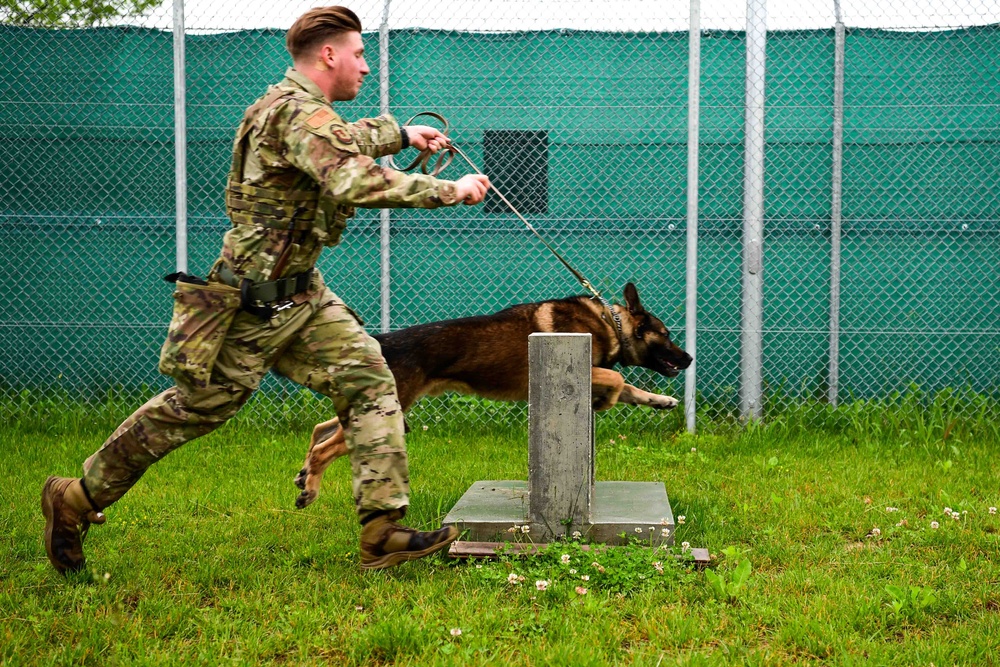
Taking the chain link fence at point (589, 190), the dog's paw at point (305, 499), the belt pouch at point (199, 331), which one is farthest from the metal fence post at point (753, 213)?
the belt pouch at point (199, 331)

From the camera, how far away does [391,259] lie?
7035 mm

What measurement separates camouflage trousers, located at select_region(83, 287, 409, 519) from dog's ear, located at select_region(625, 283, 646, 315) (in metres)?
2.44

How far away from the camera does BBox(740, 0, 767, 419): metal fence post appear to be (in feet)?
21.0

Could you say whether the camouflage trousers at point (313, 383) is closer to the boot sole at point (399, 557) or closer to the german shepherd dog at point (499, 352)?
the boot sole at point (399, 557)

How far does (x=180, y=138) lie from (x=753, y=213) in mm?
3929

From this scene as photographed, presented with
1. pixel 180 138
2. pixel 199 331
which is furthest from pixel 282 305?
pixel 180 138

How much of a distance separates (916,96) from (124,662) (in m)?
6.32

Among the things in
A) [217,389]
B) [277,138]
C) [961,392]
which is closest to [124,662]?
[217,389]

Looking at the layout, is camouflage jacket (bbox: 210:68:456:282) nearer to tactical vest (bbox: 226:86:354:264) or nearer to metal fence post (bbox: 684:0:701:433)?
tactical vest (bbox: 226:86:354:264)

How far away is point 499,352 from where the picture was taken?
5219 mm

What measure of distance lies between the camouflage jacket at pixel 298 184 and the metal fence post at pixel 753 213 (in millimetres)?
3640

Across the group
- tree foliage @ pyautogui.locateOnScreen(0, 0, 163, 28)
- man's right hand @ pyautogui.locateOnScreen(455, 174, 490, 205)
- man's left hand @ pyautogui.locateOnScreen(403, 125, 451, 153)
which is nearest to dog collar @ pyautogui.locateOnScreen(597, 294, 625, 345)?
man's left hand @ pyautogui.locateOnScreen(403, 125, 451, 153)

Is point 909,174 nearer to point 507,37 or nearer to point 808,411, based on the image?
point 808,411

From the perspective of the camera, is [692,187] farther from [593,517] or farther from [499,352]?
[593,517]
